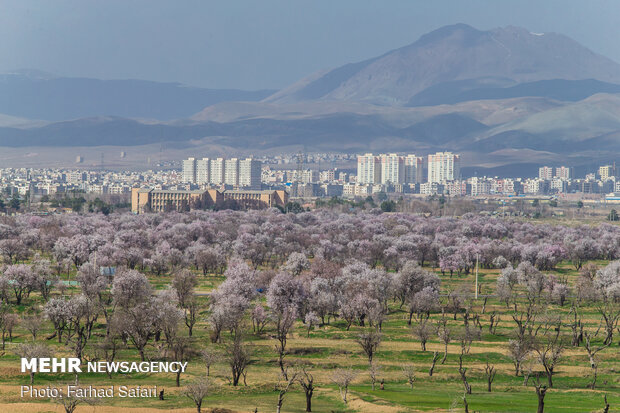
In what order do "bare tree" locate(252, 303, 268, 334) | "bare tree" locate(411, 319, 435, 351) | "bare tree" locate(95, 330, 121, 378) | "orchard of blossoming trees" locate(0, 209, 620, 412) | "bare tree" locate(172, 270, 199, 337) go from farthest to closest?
"bare tree" locate(172, 270, 199, 337) → "bare tree" locate(252, 303, 268, 334) → "bare tree" locate(411, 319, 435, 351) → "bare tree" locate(95, 330, 121, 378) → "orchard of blossoming trees" locate(0, 209, 620, 412)

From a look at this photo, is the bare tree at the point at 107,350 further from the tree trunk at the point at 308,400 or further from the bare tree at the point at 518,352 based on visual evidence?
the bare tree at the point at 518,352

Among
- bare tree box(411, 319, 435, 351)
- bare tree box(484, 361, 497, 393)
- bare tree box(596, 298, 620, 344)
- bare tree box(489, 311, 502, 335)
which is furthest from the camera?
bare tree box(489, 311, 502, 335)

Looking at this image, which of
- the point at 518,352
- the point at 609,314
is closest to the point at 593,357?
the point at 518,352

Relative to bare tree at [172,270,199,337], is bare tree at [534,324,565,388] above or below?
below

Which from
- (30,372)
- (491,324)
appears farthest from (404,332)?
(30,372)

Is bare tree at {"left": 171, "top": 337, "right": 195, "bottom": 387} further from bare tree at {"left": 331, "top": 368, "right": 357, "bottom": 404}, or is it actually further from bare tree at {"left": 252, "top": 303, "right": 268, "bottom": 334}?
bare tree at {"left": 331, "top": 368, "right": 357, "bottom": 404}

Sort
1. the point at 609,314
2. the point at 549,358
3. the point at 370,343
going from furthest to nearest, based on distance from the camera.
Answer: the point at 609,314
the point at 549,358
the point at 370,343

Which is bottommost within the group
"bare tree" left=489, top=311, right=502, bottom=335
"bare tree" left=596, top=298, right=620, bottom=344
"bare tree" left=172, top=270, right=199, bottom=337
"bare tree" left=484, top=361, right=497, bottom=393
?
"bare tree" left=484, top=361, right=497, bottom=393

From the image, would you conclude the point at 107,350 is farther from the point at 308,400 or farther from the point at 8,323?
the point at 308,400

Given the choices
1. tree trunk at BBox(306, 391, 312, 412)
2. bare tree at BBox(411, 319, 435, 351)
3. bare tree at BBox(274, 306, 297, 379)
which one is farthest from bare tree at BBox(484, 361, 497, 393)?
bare tree at BBox(274, 306, 297, 379)
